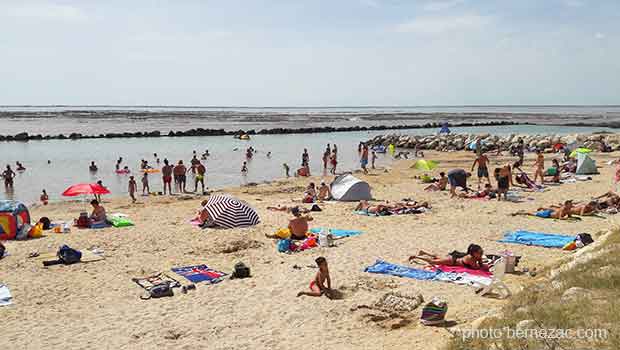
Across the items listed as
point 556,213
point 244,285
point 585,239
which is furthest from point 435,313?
point 556,213

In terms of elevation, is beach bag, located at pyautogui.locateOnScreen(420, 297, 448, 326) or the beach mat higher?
beach bag, located at pyautogui.locateOnScreen(420, 297, 448, 326)

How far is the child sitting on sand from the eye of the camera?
832 centimetres

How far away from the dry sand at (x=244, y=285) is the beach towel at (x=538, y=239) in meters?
0.39

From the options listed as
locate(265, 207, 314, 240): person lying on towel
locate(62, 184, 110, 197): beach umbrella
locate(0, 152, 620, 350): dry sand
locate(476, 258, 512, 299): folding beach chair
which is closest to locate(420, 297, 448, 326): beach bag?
locate(0, 152, 620, 350): dry sand

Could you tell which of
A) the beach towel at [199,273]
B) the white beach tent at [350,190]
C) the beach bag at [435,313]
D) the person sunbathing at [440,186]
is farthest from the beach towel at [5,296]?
the person sunbathing at [440,186]

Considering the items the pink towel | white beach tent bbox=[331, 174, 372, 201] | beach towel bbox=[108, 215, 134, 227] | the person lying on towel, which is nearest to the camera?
the pink towel

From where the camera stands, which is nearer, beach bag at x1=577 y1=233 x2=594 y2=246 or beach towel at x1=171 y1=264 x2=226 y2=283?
beach towel at x1=171 y1=264 x2=226 y2=283

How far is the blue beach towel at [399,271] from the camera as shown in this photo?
355 inches

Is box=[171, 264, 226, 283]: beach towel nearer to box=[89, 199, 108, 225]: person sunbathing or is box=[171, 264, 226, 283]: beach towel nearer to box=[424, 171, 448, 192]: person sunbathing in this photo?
box=[89, 199, 108, 225]: person sunbathing

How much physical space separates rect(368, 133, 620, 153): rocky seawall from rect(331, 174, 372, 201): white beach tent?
19.1 m

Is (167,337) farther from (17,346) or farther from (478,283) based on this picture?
(478,283)

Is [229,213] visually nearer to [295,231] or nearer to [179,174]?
[295,231]

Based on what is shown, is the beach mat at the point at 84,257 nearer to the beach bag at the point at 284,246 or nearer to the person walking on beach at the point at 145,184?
the beach bag at the point at 284,246

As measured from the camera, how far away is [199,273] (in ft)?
31.4
